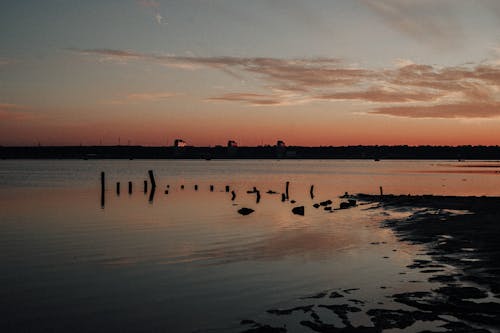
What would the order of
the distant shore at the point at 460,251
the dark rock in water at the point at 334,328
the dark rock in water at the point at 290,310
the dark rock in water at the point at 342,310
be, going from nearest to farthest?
the dark rock in water at the point at 334,328, the dark rock in water at the point at 342,310, the distant shore at the point at 460,251, the dark rock in water at the point at 290,310

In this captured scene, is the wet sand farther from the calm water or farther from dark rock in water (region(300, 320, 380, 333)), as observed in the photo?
the calm water

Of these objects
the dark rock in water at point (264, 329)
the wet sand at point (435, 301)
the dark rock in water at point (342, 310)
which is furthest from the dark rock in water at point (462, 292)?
the dark rock in water at point (264, 329)

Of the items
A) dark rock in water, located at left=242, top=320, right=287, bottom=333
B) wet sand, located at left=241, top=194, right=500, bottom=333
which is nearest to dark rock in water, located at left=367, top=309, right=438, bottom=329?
wet sand, located at left=241, top=194, right=500, bottom=333

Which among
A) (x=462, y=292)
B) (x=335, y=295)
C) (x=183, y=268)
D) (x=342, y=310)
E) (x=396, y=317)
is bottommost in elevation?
(x=183, y=268)

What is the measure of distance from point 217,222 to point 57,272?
16.6 m

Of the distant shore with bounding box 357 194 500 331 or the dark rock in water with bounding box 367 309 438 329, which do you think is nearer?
the dark rock in water with bounding box 367 309 438 329

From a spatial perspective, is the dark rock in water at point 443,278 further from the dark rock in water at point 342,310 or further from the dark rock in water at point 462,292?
the dark rock in water at point 342,310

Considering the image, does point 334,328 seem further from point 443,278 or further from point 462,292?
point 443,278

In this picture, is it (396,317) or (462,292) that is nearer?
(396,317)

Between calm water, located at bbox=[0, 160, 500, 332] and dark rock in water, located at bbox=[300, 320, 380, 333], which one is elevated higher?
dark rock in water, located at bbox=[300, 320, 380, 333]

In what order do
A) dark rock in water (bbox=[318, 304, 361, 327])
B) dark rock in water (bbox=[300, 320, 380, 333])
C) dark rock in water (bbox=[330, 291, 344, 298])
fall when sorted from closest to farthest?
dark rock in water (bbox=[300, 320, 380, 333]) → dark rock in water (bbox=[318, 304, 361, 327]) → dark rock in water (bbox=[330, 291, 344, 298])

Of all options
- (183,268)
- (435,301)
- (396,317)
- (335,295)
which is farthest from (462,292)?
(183,268)

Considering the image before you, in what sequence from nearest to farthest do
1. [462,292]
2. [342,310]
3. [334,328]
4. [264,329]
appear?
1. [334,328]
2. [264,329]
3. [342,310]
4. [462,292]

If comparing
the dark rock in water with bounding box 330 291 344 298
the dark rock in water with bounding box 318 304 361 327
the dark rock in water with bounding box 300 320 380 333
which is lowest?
the dark rock in water with bounding box 330 291 344 298
